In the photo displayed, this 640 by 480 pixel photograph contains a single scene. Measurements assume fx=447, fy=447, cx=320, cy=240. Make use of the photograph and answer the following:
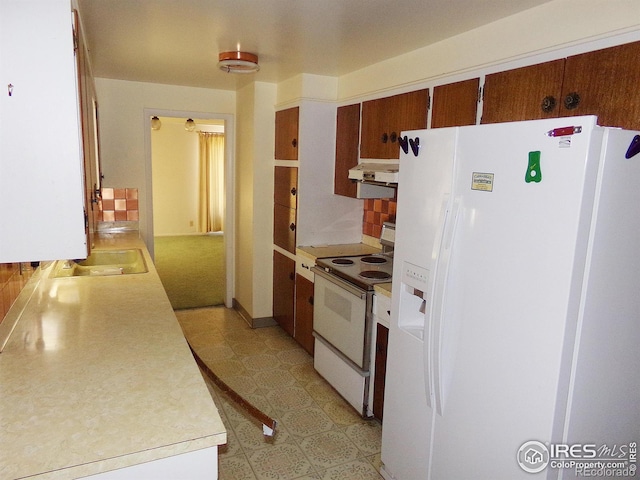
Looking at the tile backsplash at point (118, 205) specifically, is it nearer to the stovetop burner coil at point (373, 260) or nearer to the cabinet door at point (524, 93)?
the stovetop burner coil at point (373, 260)

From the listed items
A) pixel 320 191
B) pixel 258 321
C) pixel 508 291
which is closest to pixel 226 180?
pixel 320 191

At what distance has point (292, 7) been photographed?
203cm

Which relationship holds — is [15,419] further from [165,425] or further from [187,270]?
[187,270]

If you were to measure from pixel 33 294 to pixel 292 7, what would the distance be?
6.06 ft

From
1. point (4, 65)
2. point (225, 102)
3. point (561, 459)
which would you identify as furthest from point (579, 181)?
point (225, 102)

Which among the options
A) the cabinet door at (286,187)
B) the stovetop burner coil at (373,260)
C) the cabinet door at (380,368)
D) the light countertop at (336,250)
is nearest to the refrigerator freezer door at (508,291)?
the cabinet door at (380,368)

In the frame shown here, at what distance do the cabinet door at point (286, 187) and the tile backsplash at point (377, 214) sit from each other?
0.60 m

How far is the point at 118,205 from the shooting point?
4.12m

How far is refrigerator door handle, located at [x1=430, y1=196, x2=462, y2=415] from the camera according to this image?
1685 millimetres

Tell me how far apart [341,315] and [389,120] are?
128 centimetres

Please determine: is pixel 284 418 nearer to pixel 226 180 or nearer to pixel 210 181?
pixel 226 180

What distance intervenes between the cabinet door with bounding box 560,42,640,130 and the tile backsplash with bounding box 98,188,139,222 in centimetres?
362

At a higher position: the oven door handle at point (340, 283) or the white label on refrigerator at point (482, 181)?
the white label on refrigerator at point (482, 181)

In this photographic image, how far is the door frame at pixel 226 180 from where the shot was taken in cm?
418
